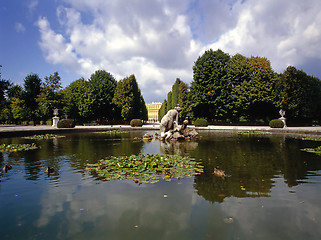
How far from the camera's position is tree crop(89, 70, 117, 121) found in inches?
1716

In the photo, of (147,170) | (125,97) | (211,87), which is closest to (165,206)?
(147,170)

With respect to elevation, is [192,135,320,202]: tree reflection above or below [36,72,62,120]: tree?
below

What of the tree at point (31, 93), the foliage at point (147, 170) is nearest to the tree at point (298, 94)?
the foliage at point (147, 170)

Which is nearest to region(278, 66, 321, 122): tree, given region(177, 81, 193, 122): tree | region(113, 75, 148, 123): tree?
region(177, 81, 193, 122): tree

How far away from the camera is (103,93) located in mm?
44281

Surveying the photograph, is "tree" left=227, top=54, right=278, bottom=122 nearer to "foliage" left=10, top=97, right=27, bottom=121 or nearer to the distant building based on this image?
"foliage" left=10, top=97, right=27, bottom=121

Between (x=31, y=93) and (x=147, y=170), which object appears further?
(x=31, y=93)

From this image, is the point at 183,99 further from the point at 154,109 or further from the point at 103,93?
the point at 154,109

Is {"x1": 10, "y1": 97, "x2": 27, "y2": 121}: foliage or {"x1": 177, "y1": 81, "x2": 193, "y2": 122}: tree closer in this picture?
{"x1": 10, "y1": 97, "x2": 27, "y2": 121}: foliage

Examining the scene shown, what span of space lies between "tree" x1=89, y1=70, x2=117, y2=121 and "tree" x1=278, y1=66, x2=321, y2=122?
34.2 metres

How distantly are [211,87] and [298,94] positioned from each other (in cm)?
1569

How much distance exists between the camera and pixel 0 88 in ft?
93.2

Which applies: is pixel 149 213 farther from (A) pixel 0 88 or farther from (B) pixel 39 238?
(A) pixel 0 88

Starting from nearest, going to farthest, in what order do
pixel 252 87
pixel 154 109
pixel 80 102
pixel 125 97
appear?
pixel 252 87, pixel 80 102, pixel 125 97, pixel 154 109
